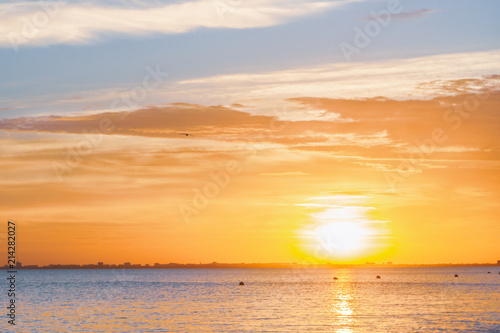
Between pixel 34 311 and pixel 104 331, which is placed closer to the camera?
pixel 104 331

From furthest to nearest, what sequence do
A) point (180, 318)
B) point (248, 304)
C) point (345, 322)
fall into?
point (248, 304) < point (180, 318) < point (345, 322)

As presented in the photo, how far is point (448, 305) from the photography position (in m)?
104

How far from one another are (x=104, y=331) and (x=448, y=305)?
199ft

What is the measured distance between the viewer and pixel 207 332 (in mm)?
70188

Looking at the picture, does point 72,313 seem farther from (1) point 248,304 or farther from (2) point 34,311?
(1) point 248,304

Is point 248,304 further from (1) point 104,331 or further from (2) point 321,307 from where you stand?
(1) point 104,331

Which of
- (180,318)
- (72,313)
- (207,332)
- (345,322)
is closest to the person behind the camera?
(207,332)

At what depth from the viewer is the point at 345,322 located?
78188 millimetres

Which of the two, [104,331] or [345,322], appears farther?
[345,322]

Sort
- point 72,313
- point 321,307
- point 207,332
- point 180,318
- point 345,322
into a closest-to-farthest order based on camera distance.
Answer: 1. point 207,332
2. point 345,322
3. point 180,318
4. point 72,313
5. point 321,307

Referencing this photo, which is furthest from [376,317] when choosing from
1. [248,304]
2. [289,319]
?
[248,304]

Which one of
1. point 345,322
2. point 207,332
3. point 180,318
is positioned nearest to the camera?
point 207,332

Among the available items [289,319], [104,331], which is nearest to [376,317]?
[289,319]

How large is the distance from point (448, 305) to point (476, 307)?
6.80m
